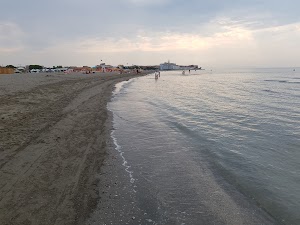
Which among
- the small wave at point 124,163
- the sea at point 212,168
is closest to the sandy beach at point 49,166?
the small wave at point 124,163

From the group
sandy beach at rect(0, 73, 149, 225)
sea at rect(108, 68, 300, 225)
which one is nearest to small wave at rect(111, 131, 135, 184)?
sea at rect(108, 68, 300, 225)

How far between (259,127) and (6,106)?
1409 cm

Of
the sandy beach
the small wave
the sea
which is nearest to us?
the sandy beach

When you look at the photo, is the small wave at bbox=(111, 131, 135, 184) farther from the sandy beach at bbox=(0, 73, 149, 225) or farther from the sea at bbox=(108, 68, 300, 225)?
the sandy beach at bbox=(0, 73, 149, 225)

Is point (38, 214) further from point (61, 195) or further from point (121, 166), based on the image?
point (121, 166)

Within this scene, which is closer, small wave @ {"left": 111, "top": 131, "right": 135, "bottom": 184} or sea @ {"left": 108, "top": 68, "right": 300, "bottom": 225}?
sea @ {"left": 108, "top": 68, "right": 300, "bottom": 225}

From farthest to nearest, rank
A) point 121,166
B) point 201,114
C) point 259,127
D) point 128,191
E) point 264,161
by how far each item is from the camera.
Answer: point 201,114, point 259,127, point 264,161, point 121,166, point 128,191

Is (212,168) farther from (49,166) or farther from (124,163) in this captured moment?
(49,166)

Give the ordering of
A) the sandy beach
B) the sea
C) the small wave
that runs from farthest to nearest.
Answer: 1. the small wave
2. the sea
3. the sandy beach

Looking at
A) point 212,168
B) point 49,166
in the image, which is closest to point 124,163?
point 49,166

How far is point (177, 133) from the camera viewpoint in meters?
13.3

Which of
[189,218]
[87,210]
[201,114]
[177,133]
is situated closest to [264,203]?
[189,218]

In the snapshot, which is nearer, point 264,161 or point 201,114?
point 264,161

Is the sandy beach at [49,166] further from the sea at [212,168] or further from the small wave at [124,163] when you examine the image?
the sea at [212,168]
